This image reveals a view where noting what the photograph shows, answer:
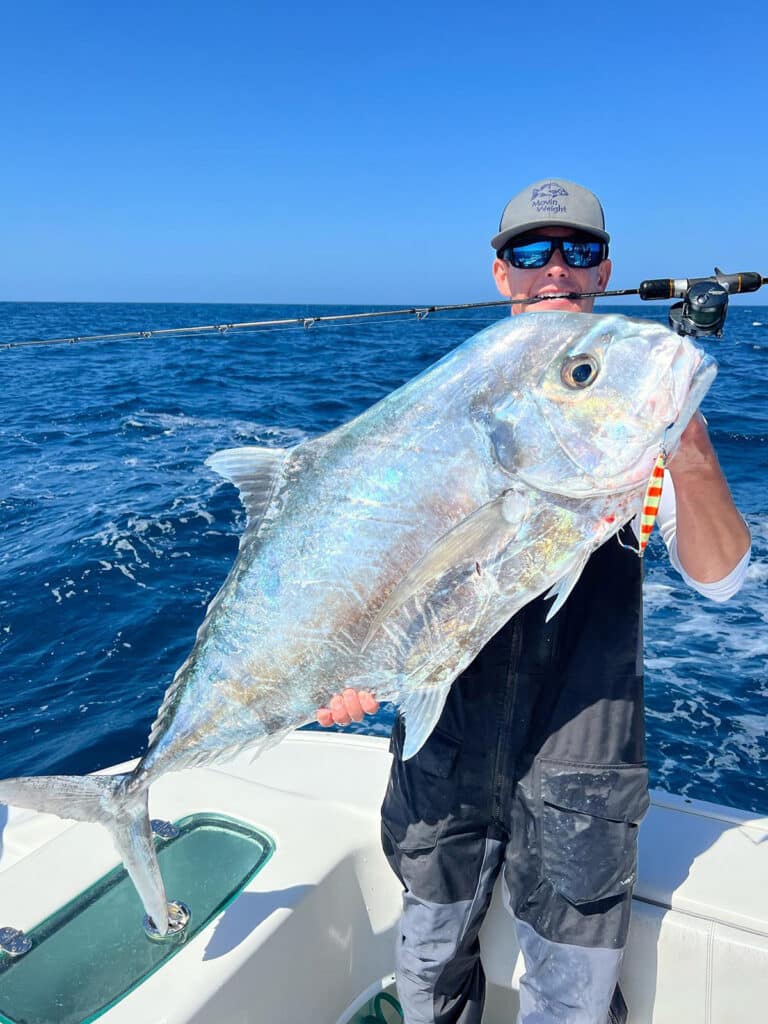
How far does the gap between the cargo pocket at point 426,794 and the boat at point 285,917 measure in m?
0.50

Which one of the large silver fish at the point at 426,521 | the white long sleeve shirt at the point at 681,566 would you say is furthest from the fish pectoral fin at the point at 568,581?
the white long sleeve shirt at the point at 681,566

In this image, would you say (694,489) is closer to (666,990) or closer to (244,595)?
(244,595)

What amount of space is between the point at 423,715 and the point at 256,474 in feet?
2.52

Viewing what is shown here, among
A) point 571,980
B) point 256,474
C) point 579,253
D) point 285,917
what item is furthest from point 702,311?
point 285,917

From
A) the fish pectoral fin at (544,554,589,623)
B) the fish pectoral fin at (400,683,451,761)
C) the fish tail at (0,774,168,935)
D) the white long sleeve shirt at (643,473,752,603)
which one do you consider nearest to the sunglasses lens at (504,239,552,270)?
the white long sleeve shirt at (643,473,752,603)

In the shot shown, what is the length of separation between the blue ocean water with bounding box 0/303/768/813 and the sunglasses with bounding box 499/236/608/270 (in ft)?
9.60

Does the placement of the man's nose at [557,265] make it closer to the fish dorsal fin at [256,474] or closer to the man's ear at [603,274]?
the man's ear at [603,274]

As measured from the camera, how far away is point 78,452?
43.0ft

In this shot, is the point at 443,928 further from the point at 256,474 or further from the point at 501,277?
the point at 501,277

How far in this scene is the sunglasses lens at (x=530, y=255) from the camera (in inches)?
99.7

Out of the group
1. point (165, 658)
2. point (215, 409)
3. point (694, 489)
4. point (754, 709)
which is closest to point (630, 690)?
point (694, 489)

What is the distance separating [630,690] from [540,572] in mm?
717

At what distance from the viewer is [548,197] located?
8.21 feet

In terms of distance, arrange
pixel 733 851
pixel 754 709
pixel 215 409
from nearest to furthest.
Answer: pixel 733 851 < pixel 754 709 < pixel 215 409
